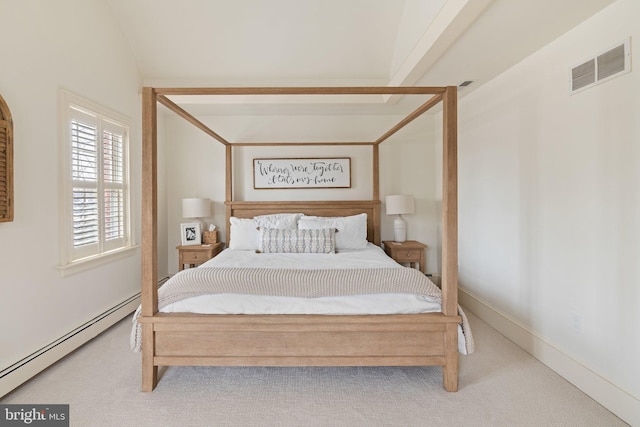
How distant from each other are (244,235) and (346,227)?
1.15m

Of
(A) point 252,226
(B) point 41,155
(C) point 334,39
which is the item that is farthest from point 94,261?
(C) point 334,39

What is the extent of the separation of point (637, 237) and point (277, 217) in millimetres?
2979

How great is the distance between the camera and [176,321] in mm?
1949

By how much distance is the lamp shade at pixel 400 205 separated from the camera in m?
3.77

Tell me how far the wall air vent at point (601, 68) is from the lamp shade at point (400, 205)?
194 centimetres

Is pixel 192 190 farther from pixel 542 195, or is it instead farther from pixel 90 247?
pixel 542 195

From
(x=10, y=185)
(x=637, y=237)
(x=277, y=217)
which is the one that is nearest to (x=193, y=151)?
(x=277, y=217)

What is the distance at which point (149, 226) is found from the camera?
1918 millimetres

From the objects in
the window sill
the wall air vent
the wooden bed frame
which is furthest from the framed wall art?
the wall air vent

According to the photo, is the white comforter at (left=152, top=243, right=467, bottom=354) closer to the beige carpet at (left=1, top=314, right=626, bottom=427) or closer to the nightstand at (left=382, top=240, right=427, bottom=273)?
the beige carpet at (left=1, top=314, right=626, bottom=427)

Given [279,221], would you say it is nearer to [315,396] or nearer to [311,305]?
[311,305]

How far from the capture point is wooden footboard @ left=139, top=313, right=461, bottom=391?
1.95m

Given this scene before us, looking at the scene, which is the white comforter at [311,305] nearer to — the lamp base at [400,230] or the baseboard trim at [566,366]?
the baseboard trim at [566,366]

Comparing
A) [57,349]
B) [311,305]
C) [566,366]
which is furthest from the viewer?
[57,349]
